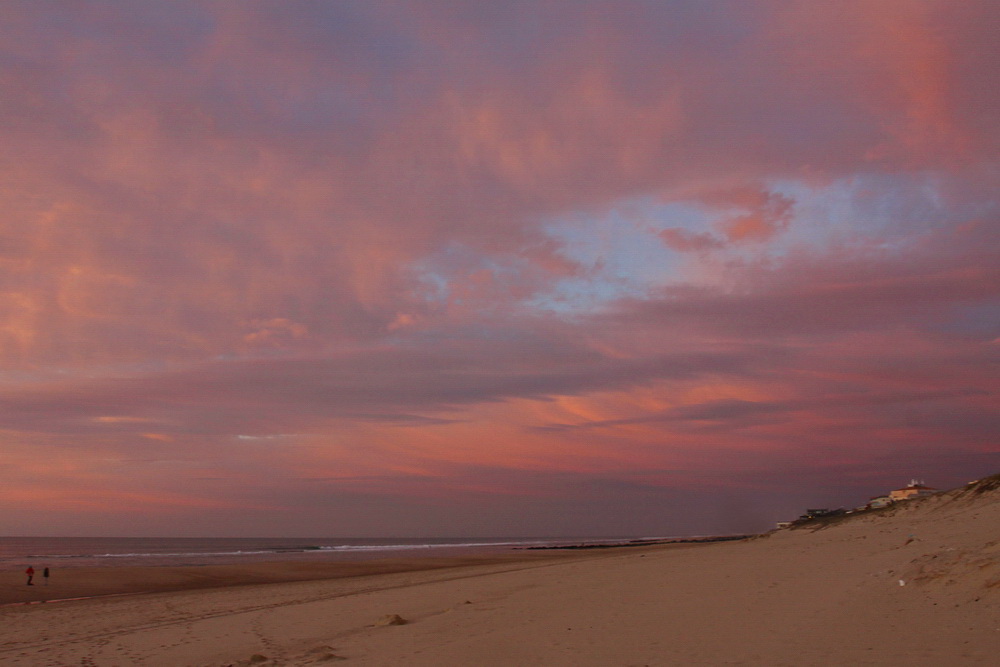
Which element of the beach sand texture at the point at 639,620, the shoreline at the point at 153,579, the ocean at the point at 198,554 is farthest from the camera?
the ocean at the point at 198,554

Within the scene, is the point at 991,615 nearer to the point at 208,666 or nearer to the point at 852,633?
the point at 852,633

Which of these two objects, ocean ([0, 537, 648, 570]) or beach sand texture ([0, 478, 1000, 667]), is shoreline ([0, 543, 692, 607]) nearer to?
beach sand texture ([0, 478, 1000, 667])

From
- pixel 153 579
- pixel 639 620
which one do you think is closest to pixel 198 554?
pixel 153 579

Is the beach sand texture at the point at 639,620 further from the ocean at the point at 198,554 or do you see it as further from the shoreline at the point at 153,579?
the ocean at the point at 198,554

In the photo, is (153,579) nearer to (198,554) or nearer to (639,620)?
(639,620)

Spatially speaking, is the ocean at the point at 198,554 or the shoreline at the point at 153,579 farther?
the ocean at the point at 198,554

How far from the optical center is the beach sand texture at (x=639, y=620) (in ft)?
35.3

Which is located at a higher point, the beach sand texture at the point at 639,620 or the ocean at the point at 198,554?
the beach sand texture at the point at 639,620

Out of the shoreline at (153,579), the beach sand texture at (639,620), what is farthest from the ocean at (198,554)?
the beach sand texture at (639,620)

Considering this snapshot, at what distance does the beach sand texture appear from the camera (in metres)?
10.8

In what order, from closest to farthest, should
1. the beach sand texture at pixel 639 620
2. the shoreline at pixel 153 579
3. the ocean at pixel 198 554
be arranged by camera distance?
the beach sand texture at pixel 639 620 → the shoreline at pixel 153 579 → the ocean at pixel 198 554

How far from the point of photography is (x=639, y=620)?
46.0 feet

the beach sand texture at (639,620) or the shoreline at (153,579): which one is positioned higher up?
the beach sand texture at (639,620)

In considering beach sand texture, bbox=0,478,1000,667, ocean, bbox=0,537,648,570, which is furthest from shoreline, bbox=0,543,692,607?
ocean, bbox=0,537,648,570
